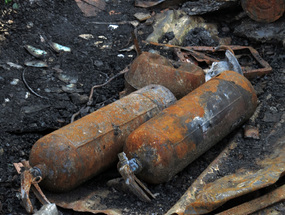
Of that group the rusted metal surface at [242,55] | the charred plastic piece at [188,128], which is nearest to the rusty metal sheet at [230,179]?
the charred plastic piece at [188,128]

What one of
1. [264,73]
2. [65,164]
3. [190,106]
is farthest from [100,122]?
[264,73]

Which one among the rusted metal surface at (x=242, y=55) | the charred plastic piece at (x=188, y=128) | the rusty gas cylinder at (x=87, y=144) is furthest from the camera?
the rusted metal surface at (x=242, y=55)

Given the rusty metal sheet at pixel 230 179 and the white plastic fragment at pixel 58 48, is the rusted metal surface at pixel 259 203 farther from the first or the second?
the white plastic fragment at pixel 58 48

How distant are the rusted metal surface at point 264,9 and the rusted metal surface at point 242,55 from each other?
61cm

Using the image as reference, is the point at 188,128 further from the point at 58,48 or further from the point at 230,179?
the point at 58,48

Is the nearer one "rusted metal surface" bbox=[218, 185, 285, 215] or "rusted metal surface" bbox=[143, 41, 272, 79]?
"rusted metal surface" bbox=[218, 185, 285, 215]

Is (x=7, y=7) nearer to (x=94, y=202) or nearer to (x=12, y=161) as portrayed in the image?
(x=12, y=161)

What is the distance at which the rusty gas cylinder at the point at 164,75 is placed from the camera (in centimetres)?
520

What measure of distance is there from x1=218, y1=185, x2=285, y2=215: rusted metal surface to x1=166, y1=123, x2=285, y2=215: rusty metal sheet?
0.09 metres

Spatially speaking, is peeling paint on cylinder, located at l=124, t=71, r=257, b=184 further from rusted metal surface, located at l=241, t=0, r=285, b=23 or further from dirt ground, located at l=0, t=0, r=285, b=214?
rusted metal surface, located at l=241, t=0, r=285, b=23

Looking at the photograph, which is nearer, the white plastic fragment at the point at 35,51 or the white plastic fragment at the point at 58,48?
the white plastic fragment at the point at 35,51

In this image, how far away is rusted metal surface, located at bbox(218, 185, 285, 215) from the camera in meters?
3.40

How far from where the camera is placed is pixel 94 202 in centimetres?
402

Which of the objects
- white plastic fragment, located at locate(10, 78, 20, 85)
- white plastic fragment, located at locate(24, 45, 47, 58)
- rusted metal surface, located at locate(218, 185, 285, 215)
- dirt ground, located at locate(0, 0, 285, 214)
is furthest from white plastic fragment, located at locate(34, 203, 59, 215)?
white plastic fragment, located at locate(24, 45, 47, 58)
